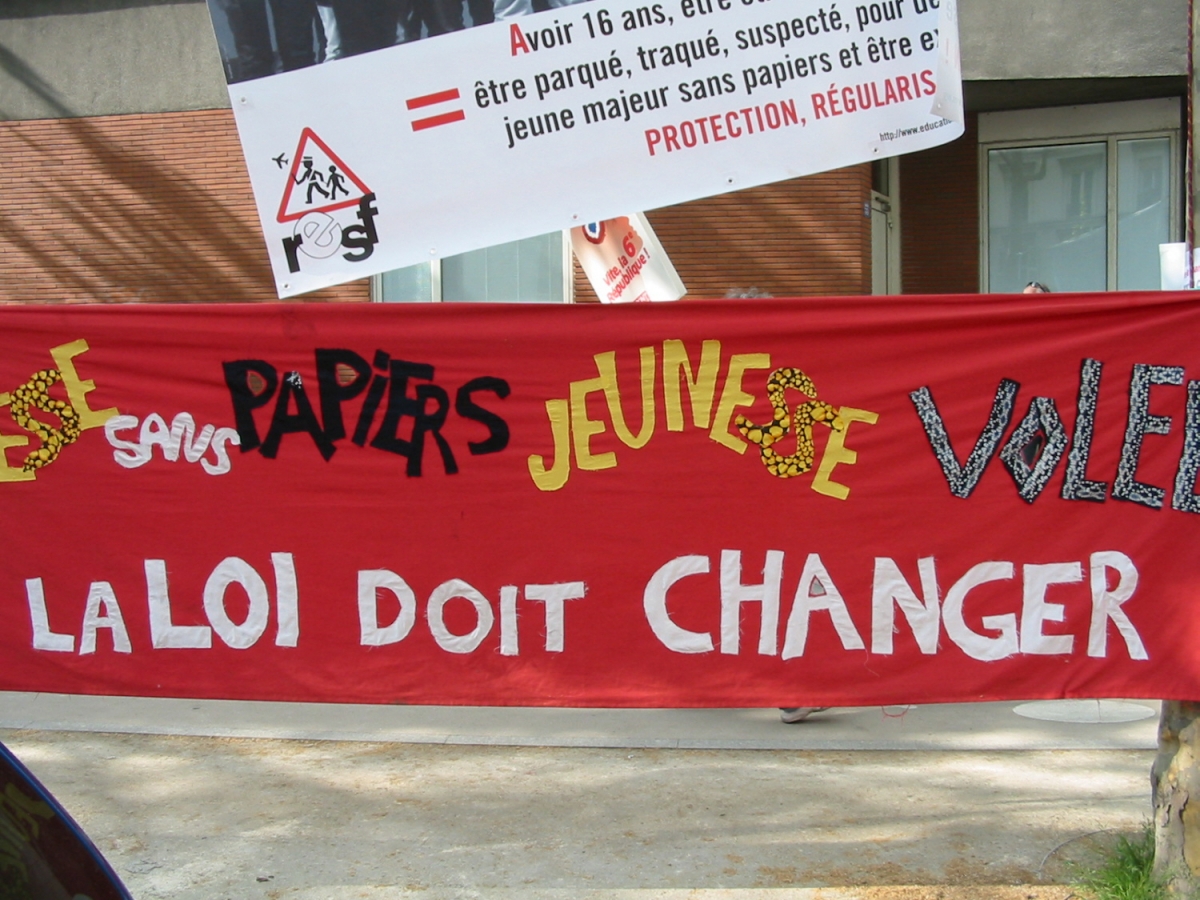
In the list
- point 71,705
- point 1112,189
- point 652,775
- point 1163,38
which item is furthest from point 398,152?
point 1112,189

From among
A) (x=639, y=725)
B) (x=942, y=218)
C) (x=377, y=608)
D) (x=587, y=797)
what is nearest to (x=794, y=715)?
(x=639, y=725)

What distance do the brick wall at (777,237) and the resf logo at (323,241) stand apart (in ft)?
20.9

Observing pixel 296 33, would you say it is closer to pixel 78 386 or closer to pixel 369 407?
pixel 369 407

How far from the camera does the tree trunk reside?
12.8 ft

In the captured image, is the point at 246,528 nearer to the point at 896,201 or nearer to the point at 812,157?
the point at 812,157

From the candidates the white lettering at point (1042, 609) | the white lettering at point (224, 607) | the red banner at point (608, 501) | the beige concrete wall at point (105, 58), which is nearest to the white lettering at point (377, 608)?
the red banner at point (608, 501)

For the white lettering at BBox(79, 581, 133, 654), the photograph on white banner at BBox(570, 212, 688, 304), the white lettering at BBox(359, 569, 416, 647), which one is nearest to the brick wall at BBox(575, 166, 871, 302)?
the photograph on white banner at BBox(570, 212, 688, 304)

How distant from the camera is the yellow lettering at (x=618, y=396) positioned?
410 cm

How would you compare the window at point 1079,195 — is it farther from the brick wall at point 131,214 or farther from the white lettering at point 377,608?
the white lettering at point 377,608

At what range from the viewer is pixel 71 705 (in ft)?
23.1

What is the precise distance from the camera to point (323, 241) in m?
4.10

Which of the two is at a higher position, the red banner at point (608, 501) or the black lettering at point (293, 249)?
the black lettering at point (293, 249)

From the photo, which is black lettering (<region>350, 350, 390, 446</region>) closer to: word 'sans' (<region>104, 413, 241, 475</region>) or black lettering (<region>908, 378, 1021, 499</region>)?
word 'sans' (<region>104, 413, 241, 475</region>)

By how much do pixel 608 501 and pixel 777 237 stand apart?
264 inches
